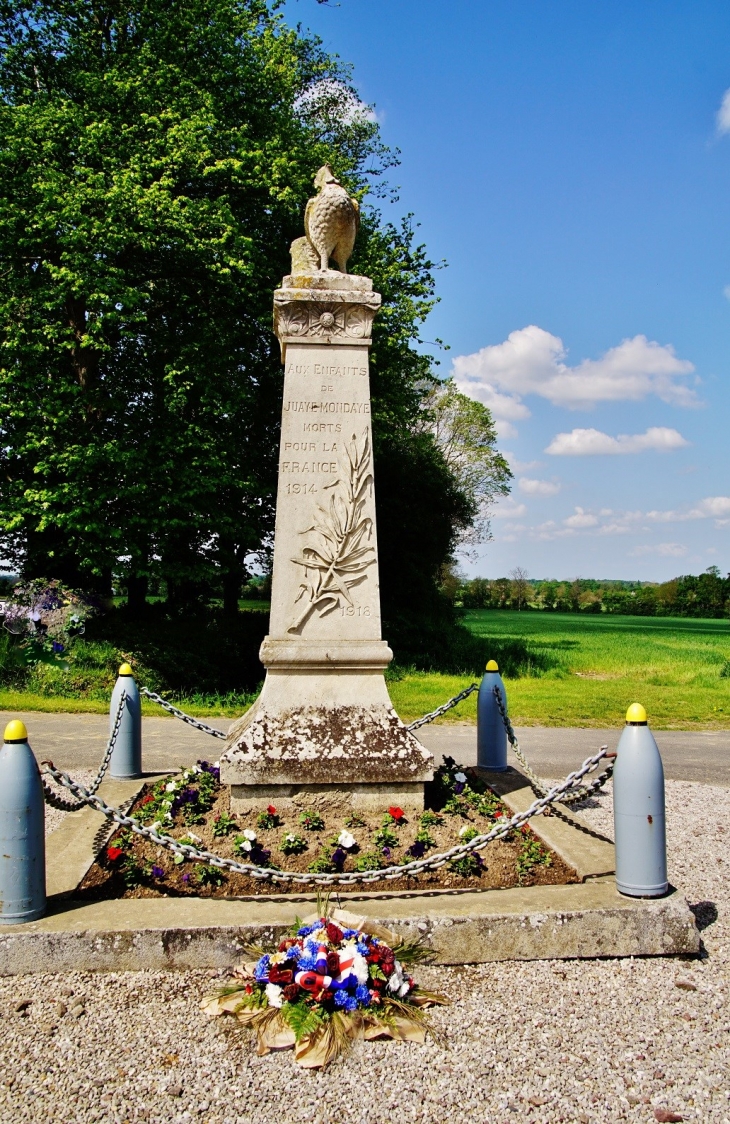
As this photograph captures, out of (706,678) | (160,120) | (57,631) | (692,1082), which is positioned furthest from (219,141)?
(692,1082)

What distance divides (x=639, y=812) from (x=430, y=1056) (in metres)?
1.59

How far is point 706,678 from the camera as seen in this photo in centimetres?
1731

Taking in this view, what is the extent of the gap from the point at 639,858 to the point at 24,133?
48.9ft

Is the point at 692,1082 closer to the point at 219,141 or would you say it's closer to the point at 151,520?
the point at 151,520

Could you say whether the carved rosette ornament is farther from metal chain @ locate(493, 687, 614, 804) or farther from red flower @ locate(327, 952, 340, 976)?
red flower @ locate(327, 952, 340, 976)

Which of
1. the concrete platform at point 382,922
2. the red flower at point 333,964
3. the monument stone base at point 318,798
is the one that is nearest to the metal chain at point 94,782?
the concrete platform at point 382,922

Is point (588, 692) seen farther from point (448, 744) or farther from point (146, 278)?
point (146, 278)

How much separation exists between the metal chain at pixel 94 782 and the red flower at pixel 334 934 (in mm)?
1552

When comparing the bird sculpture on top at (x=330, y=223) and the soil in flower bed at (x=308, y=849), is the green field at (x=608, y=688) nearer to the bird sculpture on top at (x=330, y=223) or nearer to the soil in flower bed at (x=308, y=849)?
the soil in flower bed at (x=308, y=849)

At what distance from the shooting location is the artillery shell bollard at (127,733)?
6898 mm

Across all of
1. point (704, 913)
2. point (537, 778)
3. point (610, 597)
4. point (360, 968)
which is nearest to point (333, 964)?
point (360, 968)

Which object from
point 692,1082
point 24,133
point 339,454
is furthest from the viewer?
point 24,133

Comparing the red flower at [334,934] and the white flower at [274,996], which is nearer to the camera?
the white flower at [274,996]

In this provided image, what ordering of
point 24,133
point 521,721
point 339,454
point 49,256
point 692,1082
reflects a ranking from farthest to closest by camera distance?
point 49,256 < point 24,133 < point 521,721 < point 339,454 < point 692,1082
